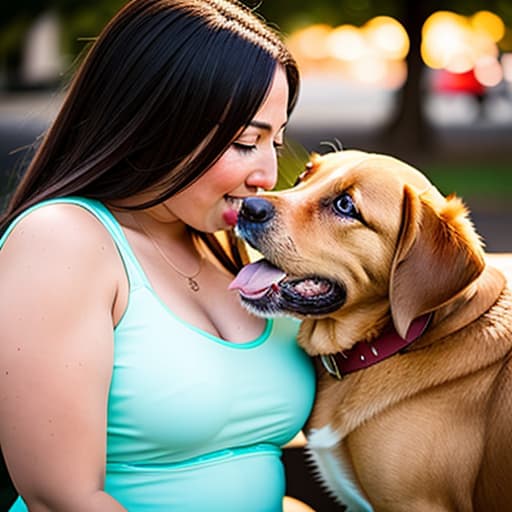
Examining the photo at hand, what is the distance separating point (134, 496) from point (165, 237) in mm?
807

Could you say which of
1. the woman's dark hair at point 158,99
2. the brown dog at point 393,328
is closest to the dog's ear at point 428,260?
the brown dog at point 393,328

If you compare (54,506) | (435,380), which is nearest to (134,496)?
(54,506)

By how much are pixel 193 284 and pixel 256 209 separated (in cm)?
31

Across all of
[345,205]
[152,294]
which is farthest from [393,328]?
[152,294]

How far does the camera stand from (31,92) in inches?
1478

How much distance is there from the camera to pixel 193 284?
295 cm

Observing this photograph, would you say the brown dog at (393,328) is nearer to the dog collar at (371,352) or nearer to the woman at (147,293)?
the dog collar at (371,352)

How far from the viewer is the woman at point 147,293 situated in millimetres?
2443

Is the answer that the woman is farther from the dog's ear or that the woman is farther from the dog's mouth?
the dog's ear

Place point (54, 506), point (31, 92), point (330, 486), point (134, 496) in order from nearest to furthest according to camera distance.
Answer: point (54, 506), point (134, 496), point (330, 486), point (31, 92)

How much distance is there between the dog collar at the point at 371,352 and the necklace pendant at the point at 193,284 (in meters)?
0.49

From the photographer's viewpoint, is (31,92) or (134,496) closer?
(134,496)

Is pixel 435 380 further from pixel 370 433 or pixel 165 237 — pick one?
pixel 165 237

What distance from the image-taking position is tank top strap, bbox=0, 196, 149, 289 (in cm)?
265
